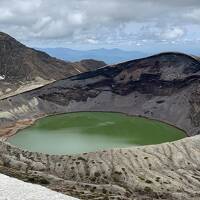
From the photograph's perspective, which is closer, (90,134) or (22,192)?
(22,192)

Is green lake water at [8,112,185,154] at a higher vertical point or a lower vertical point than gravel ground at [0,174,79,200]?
lower

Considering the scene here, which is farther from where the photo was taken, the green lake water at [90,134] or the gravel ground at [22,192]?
the green lake water at [90,134]

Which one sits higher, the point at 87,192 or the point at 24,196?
the point at 24,196

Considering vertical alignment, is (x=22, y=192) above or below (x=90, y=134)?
above

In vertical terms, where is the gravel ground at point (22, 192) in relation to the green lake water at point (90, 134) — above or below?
above

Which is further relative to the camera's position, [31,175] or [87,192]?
[31,175]

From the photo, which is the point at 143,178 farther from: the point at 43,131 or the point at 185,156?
the point at 43,131

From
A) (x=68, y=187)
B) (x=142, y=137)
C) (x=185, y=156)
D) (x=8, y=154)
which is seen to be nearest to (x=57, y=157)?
(x=8, y=154)

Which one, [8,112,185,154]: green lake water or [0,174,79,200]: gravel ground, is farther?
[8,112,185,154]: green lake water
